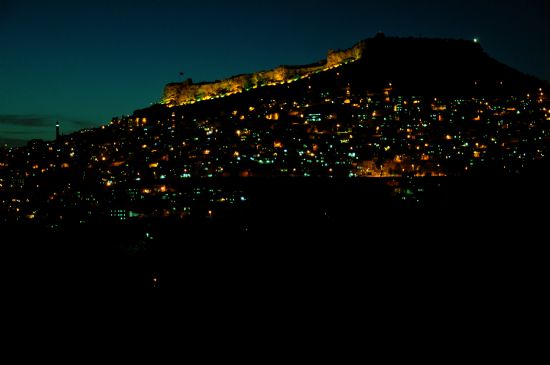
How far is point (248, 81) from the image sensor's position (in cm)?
5788

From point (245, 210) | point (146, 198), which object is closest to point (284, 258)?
point (245, 210)

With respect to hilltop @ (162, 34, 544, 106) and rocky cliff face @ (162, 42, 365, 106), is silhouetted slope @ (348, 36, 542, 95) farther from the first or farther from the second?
rocky cliff face @ (162, 42, 365, 106)

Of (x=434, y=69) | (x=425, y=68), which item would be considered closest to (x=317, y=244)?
(x=425, y=68)

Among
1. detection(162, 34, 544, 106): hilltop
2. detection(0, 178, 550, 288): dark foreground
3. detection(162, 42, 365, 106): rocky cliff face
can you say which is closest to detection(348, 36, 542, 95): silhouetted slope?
detection(162, 34, 544, 106): hilltop

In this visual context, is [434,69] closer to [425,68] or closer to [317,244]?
[425,68]

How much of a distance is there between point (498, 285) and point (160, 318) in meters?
8.36

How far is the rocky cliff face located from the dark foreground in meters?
22.1

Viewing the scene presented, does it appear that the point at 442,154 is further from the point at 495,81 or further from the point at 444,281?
the point at 444,281

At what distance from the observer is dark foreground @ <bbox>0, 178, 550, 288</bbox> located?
14266mm

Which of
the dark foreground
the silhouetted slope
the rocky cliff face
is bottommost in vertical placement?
the dark foreground

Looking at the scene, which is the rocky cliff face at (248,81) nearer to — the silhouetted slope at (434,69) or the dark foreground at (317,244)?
the silhouetted slope at (434,69)

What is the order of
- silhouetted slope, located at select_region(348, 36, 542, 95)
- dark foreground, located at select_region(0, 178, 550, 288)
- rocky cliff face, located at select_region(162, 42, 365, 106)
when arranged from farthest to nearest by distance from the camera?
rocky cliff face, located at select_region(162, 42, 365, 106) → silhouetted slope, located at select_region(348, 36, 542, 95) → dark foreground, located at select_region(0, 178, 550, 288)

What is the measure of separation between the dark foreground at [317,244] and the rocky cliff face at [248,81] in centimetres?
2207

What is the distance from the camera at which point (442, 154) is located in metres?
31.7
